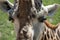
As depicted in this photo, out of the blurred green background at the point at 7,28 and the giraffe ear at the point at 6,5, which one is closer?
the giraffe ear at the point at 6,5

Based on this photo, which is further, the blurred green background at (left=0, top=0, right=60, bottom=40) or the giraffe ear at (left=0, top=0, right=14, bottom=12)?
the blurred green background at (left=0, top=0, right=60, bottom=40)

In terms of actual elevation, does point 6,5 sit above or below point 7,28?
above

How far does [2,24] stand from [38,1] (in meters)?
3.47

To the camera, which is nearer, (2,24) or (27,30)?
(27,30)

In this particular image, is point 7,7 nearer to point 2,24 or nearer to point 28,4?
point 28,4

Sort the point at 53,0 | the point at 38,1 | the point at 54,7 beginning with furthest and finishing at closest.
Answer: the point at 53,0 → the point at 54,7 → the point at 38,1

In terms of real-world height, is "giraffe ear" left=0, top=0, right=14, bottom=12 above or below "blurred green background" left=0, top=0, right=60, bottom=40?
above

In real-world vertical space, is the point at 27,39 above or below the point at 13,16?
below

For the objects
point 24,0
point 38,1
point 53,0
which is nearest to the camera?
point 24,0

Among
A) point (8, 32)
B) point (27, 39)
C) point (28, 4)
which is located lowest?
point (8, 32)

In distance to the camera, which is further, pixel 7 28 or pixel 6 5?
pixel 7 28

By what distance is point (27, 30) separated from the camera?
3.67 metres

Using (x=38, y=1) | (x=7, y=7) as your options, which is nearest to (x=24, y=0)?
(x=38, y=1)

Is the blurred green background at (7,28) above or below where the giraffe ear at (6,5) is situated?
below
